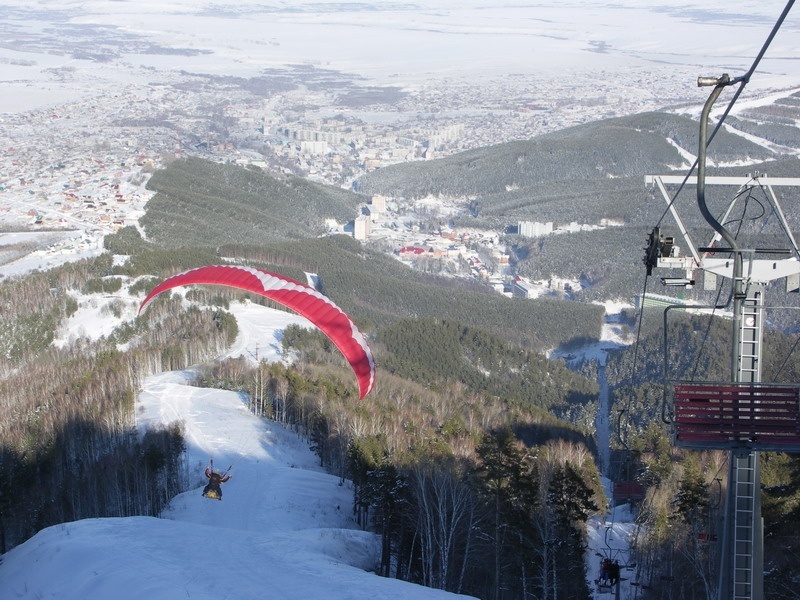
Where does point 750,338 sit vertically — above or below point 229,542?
above

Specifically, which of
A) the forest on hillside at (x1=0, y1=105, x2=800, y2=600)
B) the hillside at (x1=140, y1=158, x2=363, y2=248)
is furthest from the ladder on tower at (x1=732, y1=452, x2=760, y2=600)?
the hillside at (x1=140, y1=158, x2=363, y2=248)

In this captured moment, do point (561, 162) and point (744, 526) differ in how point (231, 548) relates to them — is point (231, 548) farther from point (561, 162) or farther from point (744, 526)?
point (561, 162)

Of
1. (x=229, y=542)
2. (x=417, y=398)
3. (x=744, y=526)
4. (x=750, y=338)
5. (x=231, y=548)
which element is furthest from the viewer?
(x=417, y=398)

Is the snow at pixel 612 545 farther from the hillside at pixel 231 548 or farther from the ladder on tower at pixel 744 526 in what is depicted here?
the ladder on tower at pixel 744 526

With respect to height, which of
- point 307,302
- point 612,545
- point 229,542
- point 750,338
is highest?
point 750,338

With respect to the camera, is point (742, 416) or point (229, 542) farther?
point (229, 542)

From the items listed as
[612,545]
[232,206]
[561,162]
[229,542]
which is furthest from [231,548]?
[561,162]

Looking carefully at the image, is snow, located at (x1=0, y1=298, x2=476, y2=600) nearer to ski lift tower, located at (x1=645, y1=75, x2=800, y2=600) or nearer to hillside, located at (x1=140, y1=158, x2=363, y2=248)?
ski lift tower, located at (x1=645, y1=75, x2=800, y2=600)
